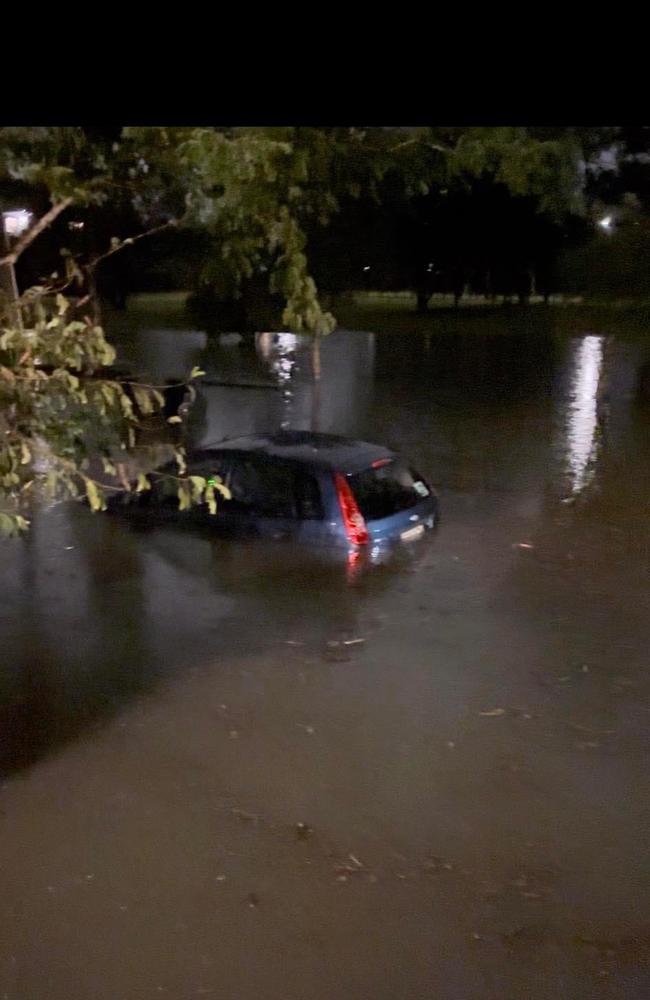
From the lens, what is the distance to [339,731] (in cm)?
705

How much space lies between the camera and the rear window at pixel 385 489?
10383 mm

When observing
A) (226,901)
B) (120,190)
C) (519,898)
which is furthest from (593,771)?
(120,190)

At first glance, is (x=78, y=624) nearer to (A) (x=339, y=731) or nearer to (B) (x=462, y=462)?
(A) (x=339, y=731)

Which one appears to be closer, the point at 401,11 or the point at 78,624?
the point at 401,11

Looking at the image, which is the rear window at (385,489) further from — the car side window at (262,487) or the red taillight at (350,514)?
the car side window at (262,487)

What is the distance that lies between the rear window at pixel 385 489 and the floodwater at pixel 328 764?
26.0 inches

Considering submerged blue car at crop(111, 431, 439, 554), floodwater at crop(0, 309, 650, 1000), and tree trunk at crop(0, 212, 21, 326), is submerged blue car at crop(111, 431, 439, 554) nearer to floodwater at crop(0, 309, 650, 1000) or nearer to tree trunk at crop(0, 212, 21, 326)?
floodwater at crop(0, 309, 650, 1000)

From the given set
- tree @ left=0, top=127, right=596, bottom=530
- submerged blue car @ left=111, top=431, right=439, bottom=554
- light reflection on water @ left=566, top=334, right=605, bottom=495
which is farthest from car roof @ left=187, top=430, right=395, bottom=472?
light reflection on water @ left=566, top=334, right=605, bottom=495

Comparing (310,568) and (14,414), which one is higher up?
(14,414)

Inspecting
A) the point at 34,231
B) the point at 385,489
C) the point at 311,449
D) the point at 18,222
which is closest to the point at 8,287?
the point at 34,231

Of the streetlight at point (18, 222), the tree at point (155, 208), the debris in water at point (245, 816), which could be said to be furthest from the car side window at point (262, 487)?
the debris in water at point (245, 816)

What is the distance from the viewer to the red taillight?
10.3 metres

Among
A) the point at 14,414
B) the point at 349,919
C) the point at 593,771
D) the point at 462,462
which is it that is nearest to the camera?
the point at 14,414

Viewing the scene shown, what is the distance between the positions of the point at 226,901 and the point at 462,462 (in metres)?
12.3
